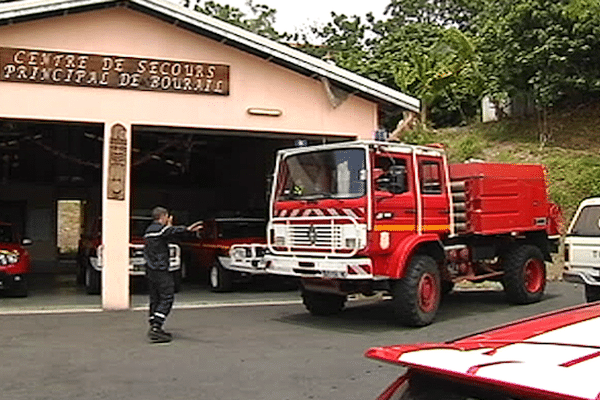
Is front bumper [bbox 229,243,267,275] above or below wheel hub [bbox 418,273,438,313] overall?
above

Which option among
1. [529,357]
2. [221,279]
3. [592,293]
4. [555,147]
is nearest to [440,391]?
[529,357]

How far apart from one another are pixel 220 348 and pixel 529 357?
8.23 meters

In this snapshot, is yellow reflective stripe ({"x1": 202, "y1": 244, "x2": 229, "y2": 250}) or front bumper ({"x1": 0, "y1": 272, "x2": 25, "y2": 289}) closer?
front bumper ({"x1": 0, "y1": 272, "x2": 25, "y2": 289})

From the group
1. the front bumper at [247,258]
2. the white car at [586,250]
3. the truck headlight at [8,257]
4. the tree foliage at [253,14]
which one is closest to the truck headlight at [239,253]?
the front bumper at [247,258]

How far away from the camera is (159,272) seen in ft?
35.3

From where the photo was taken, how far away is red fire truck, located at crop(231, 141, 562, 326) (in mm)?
11609

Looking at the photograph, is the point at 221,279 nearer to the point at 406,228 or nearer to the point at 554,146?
the point at 406,228

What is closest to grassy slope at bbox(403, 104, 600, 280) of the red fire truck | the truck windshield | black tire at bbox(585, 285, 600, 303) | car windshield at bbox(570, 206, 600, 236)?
car windshield at bbox(570, 206, 600, 236)

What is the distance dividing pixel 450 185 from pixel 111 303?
6299 mm

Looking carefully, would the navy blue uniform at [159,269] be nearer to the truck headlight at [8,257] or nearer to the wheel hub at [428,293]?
the wheel hub at [428,293]

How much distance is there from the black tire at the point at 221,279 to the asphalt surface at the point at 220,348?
1636 millimetres

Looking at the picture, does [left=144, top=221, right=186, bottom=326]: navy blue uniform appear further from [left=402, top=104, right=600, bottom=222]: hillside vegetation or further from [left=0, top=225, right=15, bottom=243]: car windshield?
[left=402, top=104, right=600, bottom=222]: hillside vegetation

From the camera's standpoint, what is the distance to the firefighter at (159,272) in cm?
1075

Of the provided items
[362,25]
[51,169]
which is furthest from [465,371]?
[362,25]
